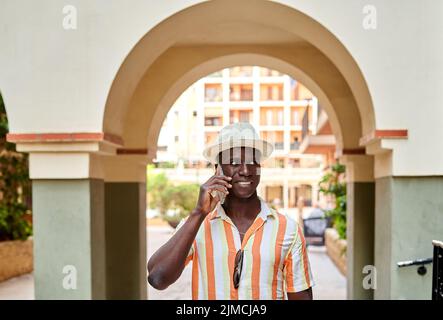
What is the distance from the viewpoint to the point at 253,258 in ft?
5.83

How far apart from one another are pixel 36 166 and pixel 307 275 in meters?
3.27

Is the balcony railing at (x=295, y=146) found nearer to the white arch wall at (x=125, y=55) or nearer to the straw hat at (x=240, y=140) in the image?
the white arch wall at (x=125, y=55)

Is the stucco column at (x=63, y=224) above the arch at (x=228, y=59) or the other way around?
the other way around

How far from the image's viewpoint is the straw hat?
1.75 m

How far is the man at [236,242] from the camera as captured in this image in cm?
172

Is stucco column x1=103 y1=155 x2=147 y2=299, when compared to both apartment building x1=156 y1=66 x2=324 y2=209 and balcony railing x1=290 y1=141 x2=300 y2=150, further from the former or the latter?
balcony railing x1=290 y1=141 x2=300 y2=150

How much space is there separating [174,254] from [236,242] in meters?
0.24

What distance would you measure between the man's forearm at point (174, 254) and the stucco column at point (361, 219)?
5077 millimetres

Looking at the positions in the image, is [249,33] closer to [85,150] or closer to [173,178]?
[85,150]

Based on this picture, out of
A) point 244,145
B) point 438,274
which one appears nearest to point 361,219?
point 438,274

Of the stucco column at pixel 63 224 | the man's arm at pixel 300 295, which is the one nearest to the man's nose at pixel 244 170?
the man's arm at pixel 300 295

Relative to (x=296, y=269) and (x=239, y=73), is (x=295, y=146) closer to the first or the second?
(x=239, y=73)

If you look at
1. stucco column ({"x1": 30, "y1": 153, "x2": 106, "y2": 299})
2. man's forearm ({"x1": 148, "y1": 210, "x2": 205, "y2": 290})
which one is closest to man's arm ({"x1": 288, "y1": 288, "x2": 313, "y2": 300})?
man's forearm ({"x1": 148, "y1": 210, "x2": 205, "y2": 290})

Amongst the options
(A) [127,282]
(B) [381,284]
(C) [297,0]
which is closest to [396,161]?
(B) [381,284]
